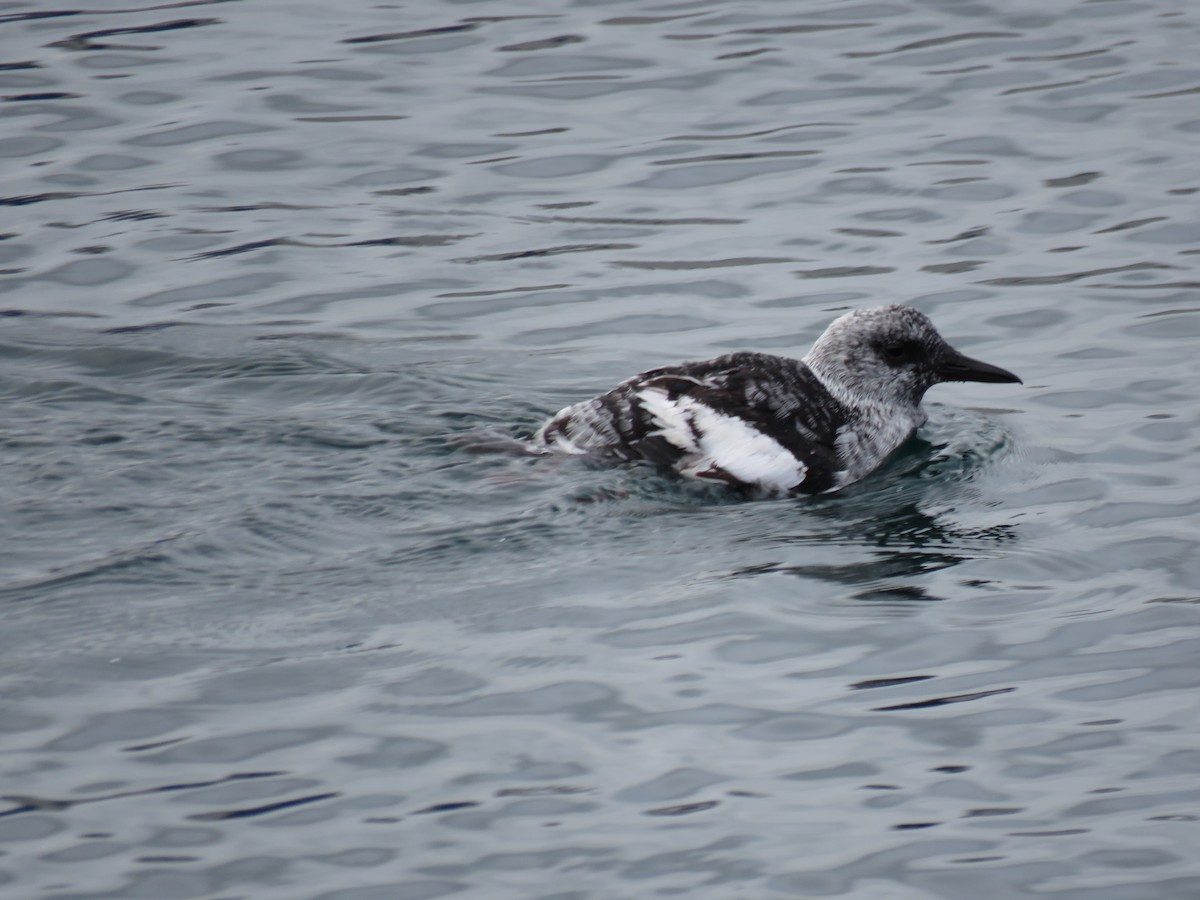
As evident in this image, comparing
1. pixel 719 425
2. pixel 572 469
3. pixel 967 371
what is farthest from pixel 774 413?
pixel 967 371

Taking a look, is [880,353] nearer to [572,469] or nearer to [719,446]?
[719,446]

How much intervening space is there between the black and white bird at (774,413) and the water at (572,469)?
178 mm

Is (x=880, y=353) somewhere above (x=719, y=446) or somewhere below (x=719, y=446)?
above

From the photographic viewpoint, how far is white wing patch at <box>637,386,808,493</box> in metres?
8.46

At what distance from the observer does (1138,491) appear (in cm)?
840

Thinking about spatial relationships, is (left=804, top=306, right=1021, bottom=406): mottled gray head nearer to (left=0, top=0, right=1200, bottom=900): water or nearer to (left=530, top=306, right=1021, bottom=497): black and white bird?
(left=530, top=306, right=1021, bottom=497): black and white bird

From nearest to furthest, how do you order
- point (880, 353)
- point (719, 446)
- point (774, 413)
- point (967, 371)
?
point (719, 446) → point (774, 413) → point (967, 371) → point (880, 353)

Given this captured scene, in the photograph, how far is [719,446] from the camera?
8477mm

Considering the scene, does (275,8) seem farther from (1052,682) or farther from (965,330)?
(1052,682)

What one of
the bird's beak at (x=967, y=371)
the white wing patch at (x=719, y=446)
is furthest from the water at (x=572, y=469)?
the bird's beak at (x=967, y=371)

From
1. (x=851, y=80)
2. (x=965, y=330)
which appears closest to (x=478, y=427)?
(x=965, y=330)

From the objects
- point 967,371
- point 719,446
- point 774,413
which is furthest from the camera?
point 967,371

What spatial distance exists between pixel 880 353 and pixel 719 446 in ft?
4.77

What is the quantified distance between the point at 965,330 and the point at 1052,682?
13.8 ft
